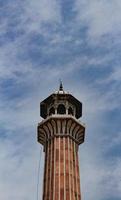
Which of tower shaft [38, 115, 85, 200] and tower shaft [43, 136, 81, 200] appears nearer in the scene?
tower shaft [43, 136, 81, 200]

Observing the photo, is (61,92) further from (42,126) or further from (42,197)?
(42,197)

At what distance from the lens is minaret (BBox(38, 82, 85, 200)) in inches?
1511

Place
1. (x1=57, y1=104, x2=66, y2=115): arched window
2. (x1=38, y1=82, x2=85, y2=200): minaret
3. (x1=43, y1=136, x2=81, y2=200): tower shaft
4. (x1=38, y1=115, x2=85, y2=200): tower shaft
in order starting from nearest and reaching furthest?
(x1=43, y1=136, x2=81, y2=200): tower shaft
(x1=38, y1=115, x2=85, y2=200): tower shaft
(x1=38, y1=82, x2=85, y2=200): minaret
(x1=57, y1=104, x2=66, y2=115): arched window

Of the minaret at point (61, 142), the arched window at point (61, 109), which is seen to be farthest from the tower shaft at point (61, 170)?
the arched window at point (61, 109)

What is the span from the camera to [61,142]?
41469 millimetres

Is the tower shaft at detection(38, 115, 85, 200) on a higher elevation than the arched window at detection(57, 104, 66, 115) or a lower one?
lower

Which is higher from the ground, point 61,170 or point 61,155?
point 61,155

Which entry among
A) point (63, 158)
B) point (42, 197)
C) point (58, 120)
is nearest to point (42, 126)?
point (58, 120)

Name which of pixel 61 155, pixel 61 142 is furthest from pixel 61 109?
pixel 61 155

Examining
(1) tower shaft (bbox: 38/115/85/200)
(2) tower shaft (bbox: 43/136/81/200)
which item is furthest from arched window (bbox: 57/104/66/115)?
(2) tower shaft (bbox: 43/136/81/200)

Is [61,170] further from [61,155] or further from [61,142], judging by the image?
[61,142]

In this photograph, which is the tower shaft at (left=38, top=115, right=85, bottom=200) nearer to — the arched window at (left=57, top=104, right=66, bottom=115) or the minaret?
the minaret

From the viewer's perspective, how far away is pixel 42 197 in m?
38.6

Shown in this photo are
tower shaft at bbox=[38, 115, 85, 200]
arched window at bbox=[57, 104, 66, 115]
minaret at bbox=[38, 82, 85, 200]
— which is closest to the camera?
tower shaft at bbox=[38, 115, 85, 200]
